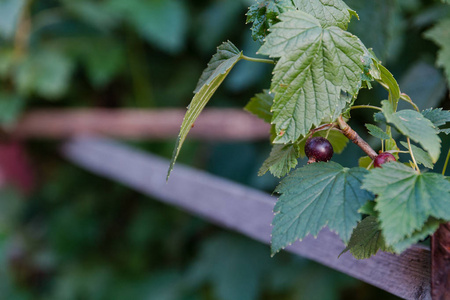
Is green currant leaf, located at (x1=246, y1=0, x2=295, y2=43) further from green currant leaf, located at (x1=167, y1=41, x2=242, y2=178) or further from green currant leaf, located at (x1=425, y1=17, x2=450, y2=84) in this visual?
green currant leaf, located at (x1=425, y1=17, x2=450, y2=84)

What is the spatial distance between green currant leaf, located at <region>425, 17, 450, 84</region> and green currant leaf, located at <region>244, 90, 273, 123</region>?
274 millimetres

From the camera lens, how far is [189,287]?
136 cm

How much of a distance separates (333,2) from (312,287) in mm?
911

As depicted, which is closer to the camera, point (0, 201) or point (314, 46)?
point (314, 46)

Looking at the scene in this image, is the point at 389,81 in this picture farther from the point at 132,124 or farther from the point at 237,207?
the point at 132,124

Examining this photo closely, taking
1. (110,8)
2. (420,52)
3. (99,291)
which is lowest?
(99,291)

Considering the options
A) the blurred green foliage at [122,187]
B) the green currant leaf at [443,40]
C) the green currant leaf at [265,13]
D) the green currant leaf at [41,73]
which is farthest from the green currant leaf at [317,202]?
the green currant leaf at [41,73]

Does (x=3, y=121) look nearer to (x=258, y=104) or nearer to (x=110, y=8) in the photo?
(x=110, y=8)

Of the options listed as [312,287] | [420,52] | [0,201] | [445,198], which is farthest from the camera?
[0,201]

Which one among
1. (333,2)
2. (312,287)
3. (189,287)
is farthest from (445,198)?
(189,287)

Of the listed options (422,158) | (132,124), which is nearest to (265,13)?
(422,158)

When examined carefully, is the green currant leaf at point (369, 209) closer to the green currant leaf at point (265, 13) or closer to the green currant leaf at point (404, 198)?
the green currant leaf at point (404, 198)

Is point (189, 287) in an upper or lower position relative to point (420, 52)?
lower

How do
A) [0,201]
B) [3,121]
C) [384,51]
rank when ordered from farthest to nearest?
[0,201] < [3,121] < [384,51]
